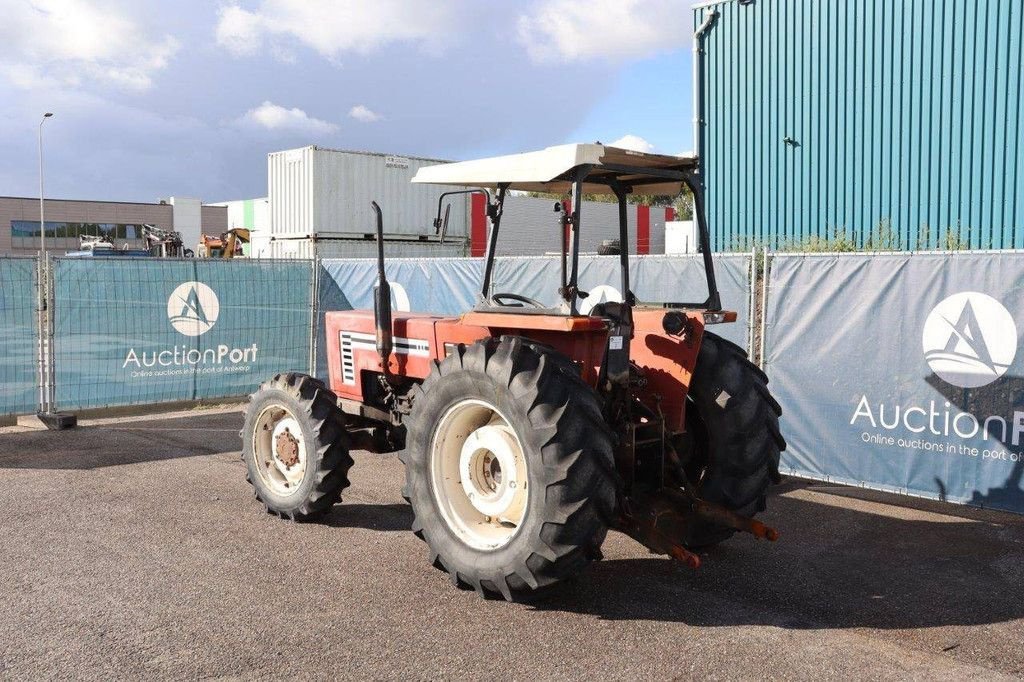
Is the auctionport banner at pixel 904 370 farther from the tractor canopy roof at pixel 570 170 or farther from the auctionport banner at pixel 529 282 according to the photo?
the tractor canopy roof at pixel 570 170

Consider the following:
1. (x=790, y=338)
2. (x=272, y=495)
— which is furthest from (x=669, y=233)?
(x=272, y=495)

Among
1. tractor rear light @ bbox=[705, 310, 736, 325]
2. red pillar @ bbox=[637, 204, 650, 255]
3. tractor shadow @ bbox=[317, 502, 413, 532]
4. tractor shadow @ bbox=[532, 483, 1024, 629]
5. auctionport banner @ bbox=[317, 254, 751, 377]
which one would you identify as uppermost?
red pillar @ bbox=[637, 204, 650, 255]

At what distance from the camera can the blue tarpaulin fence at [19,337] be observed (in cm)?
1038

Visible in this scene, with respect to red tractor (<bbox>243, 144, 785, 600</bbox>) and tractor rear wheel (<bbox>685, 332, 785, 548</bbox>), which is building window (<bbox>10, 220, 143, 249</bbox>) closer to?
red tractor (<bbox>243, 144, 785, 600</bbox>)

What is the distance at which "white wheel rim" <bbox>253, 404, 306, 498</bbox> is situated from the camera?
6836 millimetres

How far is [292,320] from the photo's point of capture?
42.4ft

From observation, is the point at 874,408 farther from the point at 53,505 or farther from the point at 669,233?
the point at 669,233

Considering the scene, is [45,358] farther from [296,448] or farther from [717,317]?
[717,317]

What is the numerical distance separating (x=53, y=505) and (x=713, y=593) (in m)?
5.06

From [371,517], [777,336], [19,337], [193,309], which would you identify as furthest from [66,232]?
[777,336]

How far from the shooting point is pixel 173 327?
1173 cm

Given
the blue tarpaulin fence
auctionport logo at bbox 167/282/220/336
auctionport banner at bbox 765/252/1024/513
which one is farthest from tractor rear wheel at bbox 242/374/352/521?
auctionport logo at bbox 167/282/220/336

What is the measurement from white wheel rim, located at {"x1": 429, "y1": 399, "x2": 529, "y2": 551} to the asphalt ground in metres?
0.39

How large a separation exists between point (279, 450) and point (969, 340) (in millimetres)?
5287
